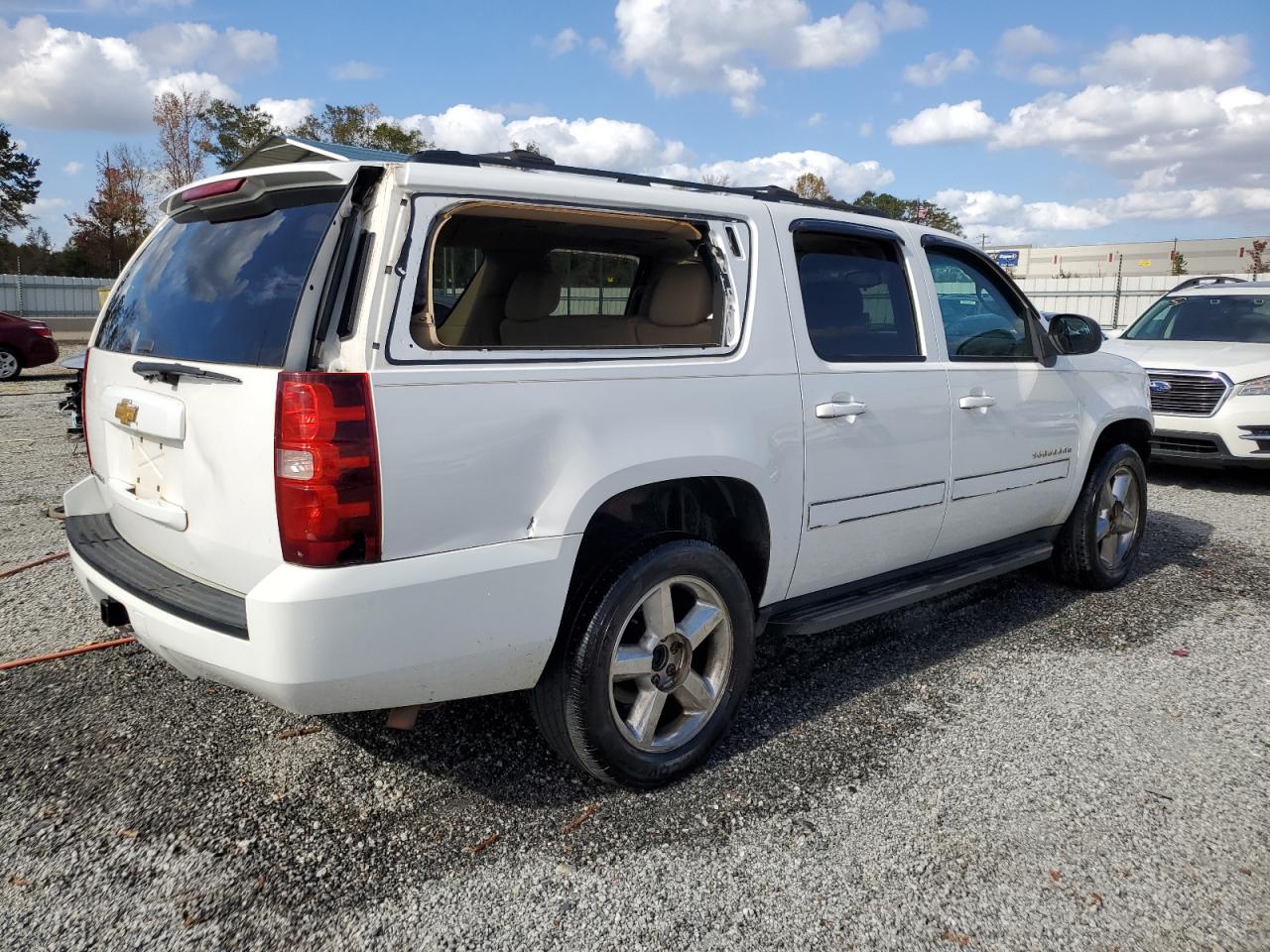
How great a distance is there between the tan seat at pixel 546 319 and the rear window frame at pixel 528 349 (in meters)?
0.62

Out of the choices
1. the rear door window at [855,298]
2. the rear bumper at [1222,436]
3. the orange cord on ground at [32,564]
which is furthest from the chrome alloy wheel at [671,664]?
the rear bumper at [1222,436]

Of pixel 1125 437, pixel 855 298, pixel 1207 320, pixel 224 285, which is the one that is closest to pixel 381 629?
pixel 224 285

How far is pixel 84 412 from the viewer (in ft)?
11.2

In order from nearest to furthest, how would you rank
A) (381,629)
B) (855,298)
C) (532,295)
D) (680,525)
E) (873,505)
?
(381,629) → (680,525) → (873,505) → (855,298) → (532,295)

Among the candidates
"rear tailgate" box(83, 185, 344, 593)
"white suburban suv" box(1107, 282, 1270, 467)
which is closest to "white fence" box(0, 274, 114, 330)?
"white suburban suv" box(1107, 282, 1270, 467)

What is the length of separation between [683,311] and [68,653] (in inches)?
113

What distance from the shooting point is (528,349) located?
2641 millimetres

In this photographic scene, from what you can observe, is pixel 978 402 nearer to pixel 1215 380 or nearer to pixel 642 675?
pixel 642 675

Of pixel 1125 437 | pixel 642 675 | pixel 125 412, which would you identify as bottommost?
pixel 642 675

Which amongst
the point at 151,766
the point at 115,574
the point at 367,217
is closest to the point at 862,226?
the point at 367,217

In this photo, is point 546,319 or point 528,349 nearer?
point 528,349

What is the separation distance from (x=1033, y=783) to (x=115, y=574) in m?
2.98

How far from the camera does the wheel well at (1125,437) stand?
5.09 m

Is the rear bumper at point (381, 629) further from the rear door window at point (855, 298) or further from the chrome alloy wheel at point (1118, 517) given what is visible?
the chrome alloy wheel at point (1118, 517)
